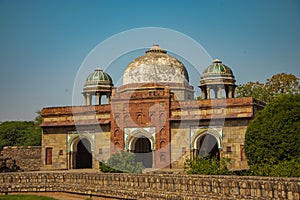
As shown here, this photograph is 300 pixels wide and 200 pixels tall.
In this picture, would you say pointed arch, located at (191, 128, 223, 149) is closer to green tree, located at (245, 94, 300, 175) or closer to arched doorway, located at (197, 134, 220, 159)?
arched doorway, located at (197, 134, 220, 159)

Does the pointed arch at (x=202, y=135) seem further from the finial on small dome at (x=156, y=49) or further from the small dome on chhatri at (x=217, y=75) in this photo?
the finial on small dome at (x=156, y=49)

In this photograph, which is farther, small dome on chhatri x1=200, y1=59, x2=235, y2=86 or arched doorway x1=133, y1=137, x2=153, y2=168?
small dome on chhatri x1=200, y1=59, x2=235, y2=86

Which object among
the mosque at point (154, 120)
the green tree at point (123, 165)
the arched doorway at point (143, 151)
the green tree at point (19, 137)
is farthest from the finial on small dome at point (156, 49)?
the green tree at point (19, 137)

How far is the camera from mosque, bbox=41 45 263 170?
20.8 metres

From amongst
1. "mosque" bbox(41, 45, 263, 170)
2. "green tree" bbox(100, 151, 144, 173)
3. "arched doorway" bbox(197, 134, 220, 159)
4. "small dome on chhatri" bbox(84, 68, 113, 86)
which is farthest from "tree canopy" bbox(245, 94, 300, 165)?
"small dome on chhatri" bbox(84, 68, 113, 86)

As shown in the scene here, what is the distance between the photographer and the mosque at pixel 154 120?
2081 cm

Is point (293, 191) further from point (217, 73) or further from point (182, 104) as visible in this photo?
point (217, 73)

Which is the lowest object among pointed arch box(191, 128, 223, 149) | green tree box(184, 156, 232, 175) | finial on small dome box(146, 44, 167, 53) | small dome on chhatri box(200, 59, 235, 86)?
green tree box(184, 156, 232, 175)

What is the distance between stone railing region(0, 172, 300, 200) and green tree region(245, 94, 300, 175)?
3.19 metres

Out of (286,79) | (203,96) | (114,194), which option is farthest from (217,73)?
(114,194)

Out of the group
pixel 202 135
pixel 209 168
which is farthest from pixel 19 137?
pixel 209 168

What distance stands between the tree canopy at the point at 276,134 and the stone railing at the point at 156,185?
336cm

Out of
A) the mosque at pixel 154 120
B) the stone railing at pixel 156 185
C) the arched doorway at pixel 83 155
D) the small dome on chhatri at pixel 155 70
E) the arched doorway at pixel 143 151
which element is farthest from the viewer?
the small dome on chhatri at pixel 155 70

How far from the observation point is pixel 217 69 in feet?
81.9
